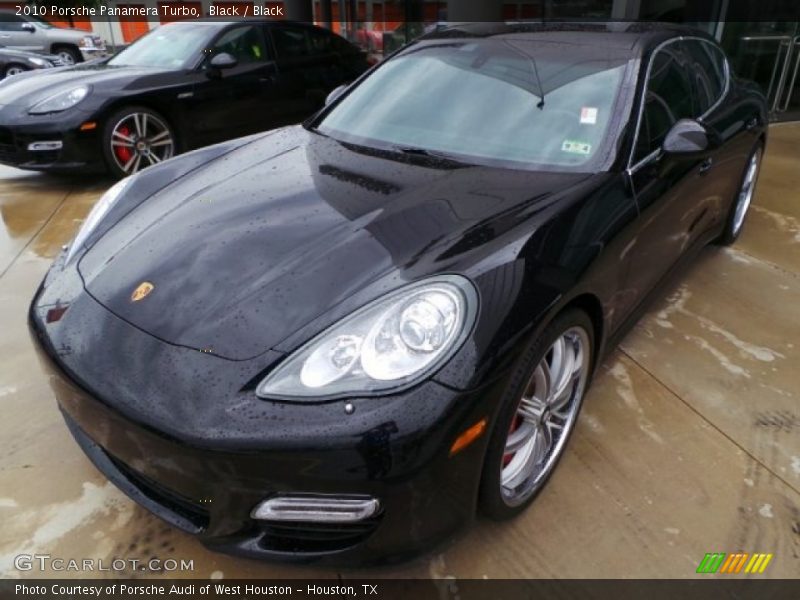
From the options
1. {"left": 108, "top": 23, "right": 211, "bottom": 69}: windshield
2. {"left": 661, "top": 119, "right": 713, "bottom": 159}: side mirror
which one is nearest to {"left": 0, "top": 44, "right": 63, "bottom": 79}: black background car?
{"left": 108, "top": 23, "right": 211, "bottom": 69}: windshield

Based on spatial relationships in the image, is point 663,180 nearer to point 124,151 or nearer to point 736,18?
point 124,151

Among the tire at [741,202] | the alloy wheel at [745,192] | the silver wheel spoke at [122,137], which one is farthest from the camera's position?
the silver wheel spoke at [122,137]

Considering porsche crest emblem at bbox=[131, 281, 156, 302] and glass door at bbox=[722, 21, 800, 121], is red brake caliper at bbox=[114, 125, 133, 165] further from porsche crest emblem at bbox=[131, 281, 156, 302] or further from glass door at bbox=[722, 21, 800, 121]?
glass door at bbox=[722, 21, 800, 121]

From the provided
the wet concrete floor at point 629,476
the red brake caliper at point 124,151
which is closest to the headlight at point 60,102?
the red brake caliper at point 124,151

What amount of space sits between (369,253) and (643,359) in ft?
5.45

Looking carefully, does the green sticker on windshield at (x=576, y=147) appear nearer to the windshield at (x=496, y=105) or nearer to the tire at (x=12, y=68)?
the windshield at (x=496, y=105)

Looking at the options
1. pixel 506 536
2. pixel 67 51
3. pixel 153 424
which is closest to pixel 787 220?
pixel 506 536

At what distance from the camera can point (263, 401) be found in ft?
4.48

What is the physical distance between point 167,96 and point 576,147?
4.22 meters

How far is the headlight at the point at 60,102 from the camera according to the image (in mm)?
4746

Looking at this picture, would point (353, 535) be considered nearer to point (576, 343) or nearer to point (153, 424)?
point (153, 424)

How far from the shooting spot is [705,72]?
311 cm

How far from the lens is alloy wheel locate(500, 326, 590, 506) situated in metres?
1.77

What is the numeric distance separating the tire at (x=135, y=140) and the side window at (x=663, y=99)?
13.5 ft
